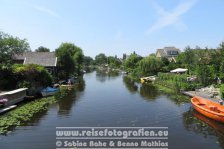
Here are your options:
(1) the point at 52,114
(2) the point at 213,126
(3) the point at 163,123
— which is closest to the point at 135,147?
(3) the point at 163,123

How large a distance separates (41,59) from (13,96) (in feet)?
92.5

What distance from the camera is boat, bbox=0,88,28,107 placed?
3031 centimetres

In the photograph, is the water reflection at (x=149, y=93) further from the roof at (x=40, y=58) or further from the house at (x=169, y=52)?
the house at (x=169, y=52)

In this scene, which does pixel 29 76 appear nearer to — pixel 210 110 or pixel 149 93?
pixel 149 93

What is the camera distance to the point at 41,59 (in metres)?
A: 59.8

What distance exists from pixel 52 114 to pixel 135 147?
40.6ft

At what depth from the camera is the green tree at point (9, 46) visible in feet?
167

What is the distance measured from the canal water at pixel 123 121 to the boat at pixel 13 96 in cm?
441

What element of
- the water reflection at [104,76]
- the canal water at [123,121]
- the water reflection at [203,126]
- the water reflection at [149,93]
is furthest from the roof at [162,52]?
the water reflection at [203,126]

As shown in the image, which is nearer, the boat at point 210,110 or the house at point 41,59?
the boat at point 210,110

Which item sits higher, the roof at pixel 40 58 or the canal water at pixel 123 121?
the roof at pixel 40 58

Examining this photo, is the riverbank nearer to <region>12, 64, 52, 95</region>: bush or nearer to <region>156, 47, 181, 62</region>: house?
<region>12, 64, 52, 95</region>: bush

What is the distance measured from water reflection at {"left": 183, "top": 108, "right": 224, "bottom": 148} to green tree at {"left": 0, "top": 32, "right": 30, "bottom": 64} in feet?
113

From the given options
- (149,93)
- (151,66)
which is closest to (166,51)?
(151,66)
